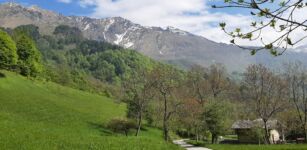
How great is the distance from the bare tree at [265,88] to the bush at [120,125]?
20.8m

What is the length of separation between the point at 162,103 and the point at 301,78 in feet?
80.9

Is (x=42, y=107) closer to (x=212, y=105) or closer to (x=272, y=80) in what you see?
(x=212, y=105)

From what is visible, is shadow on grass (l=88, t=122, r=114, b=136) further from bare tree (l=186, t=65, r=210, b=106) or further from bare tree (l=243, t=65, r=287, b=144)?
bare tree (l=186, t=65, r=210, b=106)

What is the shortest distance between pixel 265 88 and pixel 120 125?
24.8 metres

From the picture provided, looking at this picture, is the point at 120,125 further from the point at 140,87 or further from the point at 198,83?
the point at 198,83

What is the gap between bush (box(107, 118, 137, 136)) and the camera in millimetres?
71250

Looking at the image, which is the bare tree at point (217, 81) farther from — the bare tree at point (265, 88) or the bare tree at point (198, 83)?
the bare tree at point (265, 88)

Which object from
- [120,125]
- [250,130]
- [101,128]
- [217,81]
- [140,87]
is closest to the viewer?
[140,87]

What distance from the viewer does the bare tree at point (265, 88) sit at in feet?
218

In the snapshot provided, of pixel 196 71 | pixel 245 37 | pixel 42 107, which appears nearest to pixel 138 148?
pixel 245 37

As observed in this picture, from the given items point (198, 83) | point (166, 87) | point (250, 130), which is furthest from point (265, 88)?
point (198, 83)

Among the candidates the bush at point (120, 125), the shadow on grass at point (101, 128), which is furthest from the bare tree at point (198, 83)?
the shadow on grass at point (101, 128)

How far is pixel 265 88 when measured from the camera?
68.2m

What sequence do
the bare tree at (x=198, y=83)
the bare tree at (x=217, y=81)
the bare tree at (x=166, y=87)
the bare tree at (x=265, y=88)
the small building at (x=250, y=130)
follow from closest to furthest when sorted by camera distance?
the bare tree at (x=265, y=88) → the bare tree at (x=166, y=87) → the small building at (x=250, y=130) → the bare tree at (x=217, y=81) → the bare tree at (x=198, y=83)
